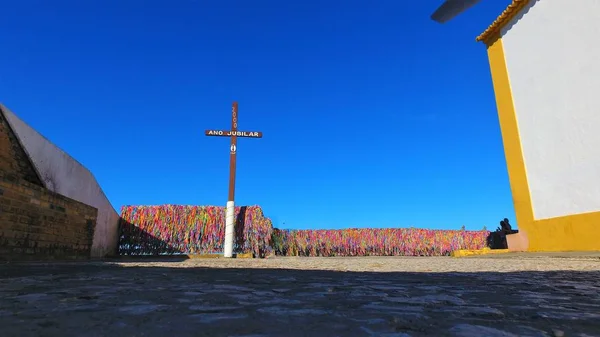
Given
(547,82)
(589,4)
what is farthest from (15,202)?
(589,4)

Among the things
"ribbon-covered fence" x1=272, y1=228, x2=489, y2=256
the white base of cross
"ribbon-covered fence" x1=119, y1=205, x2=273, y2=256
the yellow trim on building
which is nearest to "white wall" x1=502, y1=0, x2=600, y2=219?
the yellow trim on building

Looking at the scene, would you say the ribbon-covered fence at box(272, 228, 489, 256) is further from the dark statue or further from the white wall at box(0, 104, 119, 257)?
the white wall at box(0, 104, 119, 257)

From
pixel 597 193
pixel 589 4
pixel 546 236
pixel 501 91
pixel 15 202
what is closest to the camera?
pixel 15 202

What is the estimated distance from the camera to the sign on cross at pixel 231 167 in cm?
1140

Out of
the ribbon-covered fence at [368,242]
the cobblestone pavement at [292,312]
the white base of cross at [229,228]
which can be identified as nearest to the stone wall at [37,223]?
the white base of cross at [229,228]

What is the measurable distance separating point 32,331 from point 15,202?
6.32 meters

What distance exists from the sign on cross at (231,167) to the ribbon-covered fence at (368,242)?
11.2 feet

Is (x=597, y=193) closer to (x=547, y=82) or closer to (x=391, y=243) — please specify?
(x=547, y=82)

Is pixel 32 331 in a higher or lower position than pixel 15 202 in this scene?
lower

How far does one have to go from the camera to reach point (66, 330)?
106cm

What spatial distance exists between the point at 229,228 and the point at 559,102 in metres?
9.53

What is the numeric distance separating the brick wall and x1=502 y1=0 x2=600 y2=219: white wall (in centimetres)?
1079

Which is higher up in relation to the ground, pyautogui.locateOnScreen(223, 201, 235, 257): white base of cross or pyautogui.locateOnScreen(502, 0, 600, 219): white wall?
pyautogui.locateOnScreen(502, 0, 600, 219): white wall

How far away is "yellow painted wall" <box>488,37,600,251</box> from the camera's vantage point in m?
7.53
